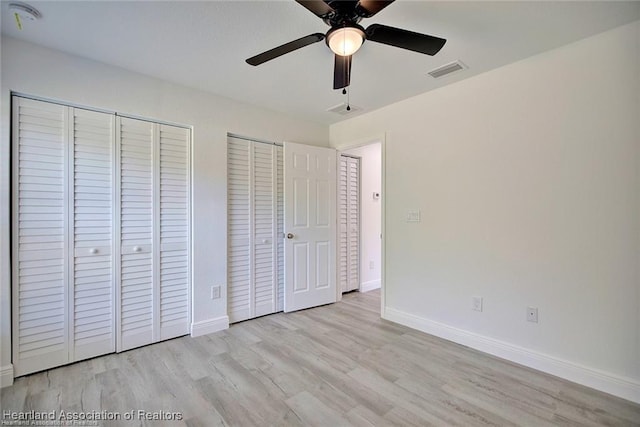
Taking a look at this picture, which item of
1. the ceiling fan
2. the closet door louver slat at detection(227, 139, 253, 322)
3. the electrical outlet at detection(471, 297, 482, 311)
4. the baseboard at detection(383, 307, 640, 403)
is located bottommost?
the baseboard at detection(383, 307, 640, 403)

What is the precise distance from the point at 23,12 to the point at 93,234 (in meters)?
1.51

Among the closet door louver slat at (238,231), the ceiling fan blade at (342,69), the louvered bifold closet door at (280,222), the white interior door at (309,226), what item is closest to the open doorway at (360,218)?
the white interior door at (309,226)

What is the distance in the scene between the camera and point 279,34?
2.01 meters

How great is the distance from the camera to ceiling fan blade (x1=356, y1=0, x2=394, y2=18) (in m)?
1.37

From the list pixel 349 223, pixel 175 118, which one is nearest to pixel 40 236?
pixel 175 118

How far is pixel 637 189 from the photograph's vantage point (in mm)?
1857

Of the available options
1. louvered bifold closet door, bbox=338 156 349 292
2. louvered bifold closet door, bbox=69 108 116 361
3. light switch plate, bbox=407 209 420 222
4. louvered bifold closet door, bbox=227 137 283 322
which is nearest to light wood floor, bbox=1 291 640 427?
louvered bifold closet door, bbox=69 108 116 361

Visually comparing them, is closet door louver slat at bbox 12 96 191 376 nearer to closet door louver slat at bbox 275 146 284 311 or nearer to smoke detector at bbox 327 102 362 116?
closet door louver slat at bbox 275 146 284 311

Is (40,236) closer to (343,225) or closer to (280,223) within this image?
(280,223)

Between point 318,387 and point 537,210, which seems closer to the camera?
point 318,387

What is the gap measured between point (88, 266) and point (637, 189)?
3944 millimetres

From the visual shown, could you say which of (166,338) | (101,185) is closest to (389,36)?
(101,185)

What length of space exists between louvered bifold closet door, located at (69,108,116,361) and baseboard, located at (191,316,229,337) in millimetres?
652

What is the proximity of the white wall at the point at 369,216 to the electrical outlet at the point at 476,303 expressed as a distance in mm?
2031
